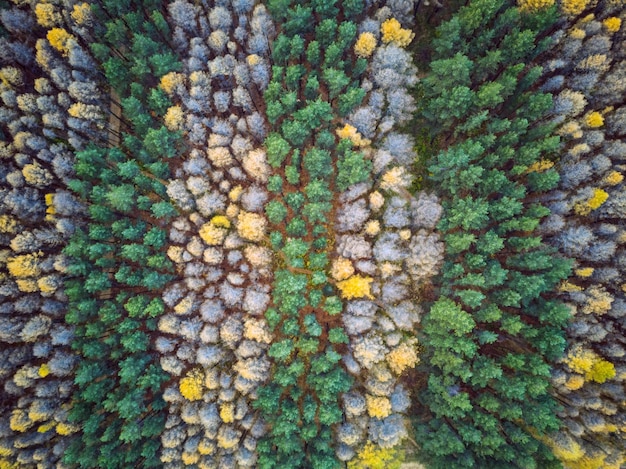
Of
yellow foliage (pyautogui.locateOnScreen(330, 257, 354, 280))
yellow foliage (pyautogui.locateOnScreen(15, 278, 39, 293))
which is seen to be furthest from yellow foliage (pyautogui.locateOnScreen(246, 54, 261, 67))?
yellow foliage (pyautogui.locateOnScreen(15, 278, 39, 293))

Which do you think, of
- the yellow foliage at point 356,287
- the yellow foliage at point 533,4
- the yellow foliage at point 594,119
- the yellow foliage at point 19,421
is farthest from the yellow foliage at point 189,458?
the yellow foliage at point 533,4

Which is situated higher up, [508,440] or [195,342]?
[195,342]

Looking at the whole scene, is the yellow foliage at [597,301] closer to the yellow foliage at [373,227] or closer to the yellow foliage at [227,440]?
the yellow foliage at [373,227]

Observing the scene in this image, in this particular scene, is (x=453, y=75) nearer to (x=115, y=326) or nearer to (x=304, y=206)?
(x=304, y=206)

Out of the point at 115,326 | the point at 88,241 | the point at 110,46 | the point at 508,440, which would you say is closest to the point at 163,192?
the point at 88,241

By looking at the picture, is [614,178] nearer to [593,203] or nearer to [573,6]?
[593,203]

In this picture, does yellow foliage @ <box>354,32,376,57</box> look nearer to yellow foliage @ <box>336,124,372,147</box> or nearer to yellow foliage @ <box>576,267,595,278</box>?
yellow foliage @ <box>336,124,372,147</box>

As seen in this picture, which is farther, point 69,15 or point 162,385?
point 162,385
